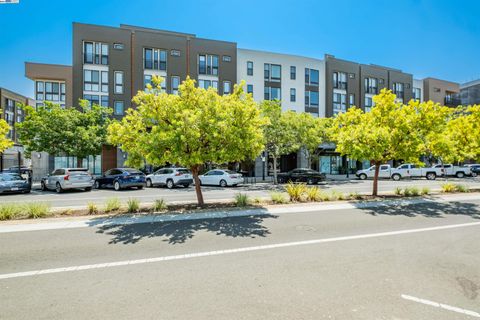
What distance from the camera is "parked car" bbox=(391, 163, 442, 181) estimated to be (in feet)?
94.8

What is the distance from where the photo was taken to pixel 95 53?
2912cm

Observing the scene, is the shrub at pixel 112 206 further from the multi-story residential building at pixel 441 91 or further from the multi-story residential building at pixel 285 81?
the multi-story residential building at pixel 441 91

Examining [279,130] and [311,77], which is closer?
[279,130]

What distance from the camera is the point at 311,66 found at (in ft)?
121

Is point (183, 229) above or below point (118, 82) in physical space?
below

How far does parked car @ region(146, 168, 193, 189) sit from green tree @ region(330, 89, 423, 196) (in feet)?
41.5

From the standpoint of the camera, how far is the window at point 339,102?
38406 mm

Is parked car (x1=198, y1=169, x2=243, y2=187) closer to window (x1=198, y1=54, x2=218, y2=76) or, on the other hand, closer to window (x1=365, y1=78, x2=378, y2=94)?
window (x1=198, y1=54, x2=218, y2=76)

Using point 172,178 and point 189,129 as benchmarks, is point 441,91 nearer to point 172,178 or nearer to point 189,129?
point 172,178

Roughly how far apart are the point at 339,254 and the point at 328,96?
118 feet

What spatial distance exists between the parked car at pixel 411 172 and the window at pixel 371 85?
16808mm

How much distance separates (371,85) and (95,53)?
40362mm

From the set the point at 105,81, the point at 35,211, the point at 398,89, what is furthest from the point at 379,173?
the point at 105,81

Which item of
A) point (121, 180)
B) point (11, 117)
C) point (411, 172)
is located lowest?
point (121, 180)
